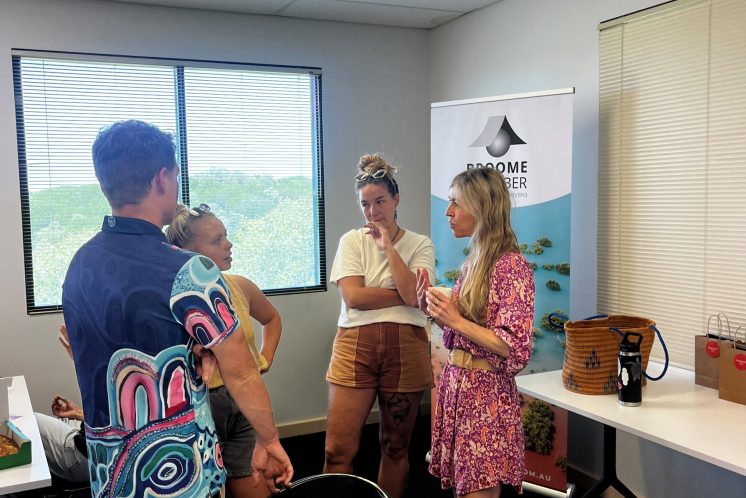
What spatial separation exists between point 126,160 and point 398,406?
1.55 metres

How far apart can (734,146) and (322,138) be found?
2.53 metres

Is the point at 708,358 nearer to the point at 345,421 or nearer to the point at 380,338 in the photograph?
the point at 380,338

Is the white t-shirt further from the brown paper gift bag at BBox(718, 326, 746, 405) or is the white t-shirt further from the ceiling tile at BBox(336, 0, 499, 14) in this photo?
the ceiling tile at BBox(336, 0, 499, 14)

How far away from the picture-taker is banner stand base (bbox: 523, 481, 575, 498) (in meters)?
3.28

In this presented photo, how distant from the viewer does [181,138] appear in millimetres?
4051

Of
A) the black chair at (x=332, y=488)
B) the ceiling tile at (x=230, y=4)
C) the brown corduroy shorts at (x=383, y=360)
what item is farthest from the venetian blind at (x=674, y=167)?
the ceiling tile at (x=230, y=4)

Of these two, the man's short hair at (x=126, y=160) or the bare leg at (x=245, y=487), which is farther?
the bare leg at (x=245, y=487)

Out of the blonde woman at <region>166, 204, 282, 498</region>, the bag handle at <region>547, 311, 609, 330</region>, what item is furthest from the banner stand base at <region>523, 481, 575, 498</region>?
the blonde woman at <region>166, 204, 282, 498</region>

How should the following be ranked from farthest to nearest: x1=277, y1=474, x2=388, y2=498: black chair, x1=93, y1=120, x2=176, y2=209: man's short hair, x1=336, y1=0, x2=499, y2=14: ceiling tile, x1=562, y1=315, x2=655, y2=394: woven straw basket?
x1=336, y1=0, x2=499, y2=14: ceiling tile
x1=562, y1=315, x2=655, y2=394: woven straw basket
x1=277, y1=474, x2=388, y2=498: black chair
x1=93, y1=120, x2=176, y2=209: man's short hair

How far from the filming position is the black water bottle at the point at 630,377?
227cm

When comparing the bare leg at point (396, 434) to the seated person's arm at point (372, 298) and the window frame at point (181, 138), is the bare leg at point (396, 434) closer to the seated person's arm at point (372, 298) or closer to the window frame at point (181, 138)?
the seated person's arm at point (372, 298)

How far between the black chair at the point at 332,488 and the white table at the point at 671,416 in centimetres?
85

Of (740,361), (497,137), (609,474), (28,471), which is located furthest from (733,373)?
(28,471)

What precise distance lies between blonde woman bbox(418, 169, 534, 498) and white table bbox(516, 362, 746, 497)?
335 mm
